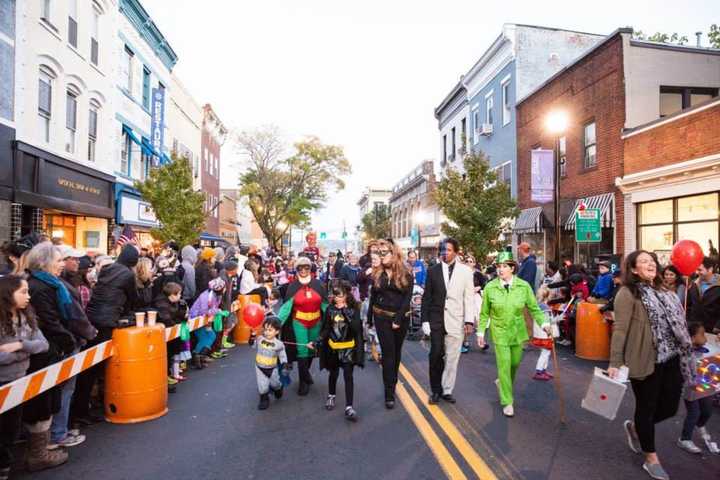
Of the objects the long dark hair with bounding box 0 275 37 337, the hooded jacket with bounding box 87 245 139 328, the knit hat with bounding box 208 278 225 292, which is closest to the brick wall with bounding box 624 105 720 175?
the knit hat with bounding box 208 278 225 292

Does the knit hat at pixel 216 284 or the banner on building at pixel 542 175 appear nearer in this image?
the knit hat at pixel 216 284

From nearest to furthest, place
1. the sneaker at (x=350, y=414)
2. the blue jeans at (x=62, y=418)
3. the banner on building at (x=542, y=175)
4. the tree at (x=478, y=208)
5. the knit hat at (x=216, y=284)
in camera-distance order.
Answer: the blue jeans at (x=62, y=418) < the sneaker at (x=350, y=414) < the knit hat at (x=216, y=284) < the banner on building at (x=542, y=175) < the tree at (x=478, y=208)

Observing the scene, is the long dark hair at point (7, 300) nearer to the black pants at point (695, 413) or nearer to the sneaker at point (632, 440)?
the sneaker at point (632, 440)

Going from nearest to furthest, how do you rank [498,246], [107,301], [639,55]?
[107,301] < [639,55] < [498,246]

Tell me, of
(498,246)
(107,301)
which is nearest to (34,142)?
(107,301)

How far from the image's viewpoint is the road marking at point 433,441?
427 cm

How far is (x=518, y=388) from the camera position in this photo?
720 cm

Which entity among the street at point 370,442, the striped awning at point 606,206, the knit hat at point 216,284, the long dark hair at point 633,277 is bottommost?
the street at point 370,442

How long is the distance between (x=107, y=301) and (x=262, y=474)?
10.2ft

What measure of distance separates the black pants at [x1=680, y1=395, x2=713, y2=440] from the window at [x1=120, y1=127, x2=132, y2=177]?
20.5m

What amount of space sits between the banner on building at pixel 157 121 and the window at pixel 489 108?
16.3m

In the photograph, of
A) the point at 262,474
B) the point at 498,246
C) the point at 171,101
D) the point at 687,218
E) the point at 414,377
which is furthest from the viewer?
the point at 171,101

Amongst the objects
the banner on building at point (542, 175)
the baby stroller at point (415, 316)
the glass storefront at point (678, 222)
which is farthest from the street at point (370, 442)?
the banner on building at point (542, 175)

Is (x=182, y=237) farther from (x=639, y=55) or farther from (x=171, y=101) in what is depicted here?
(x=639, y=55)
